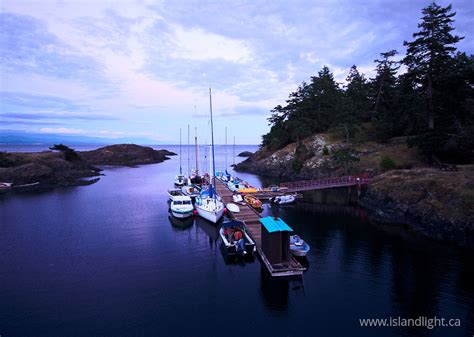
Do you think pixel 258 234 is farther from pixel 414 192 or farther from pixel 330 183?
pixel 330 183

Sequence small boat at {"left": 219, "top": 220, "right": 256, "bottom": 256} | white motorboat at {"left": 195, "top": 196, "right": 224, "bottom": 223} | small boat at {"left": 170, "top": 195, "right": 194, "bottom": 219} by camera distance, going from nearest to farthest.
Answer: small boat at {"left": 219, "top": 220, "right": 256, "bottom": 256} → white motorboat at {"left": 195, "top": 196, "right": 224, "bottom": 223} → small boat at {"left": 170, "top": 195, "right": 194, "bottom": 219}

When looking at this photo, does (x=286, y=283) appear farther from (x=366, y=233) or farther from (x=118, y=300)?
(x=366, y=233)

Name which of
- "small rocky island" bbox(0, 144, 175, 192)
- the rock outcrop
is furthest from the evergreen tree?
the rock outcrop

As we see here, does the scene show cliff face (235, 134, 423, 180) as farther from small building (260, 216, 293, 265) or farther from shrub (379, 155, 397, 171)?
small building (260, 216, 293, 265)

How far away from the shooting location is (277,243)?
24031 mm

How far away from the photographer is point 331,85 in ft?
314

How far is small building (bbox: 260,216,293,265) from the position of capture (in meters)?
24.0

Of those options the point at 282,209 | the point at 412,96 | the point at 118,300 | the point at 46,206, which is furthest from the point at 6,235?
the point at 412,96

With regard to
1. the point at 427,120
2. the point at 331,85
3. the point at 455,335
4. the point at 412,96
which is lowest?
the point at 455,335

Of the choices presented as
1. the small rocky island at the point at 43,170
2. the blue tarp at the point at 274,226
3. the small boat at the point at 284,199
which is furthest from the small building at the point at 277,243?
the small rocky island at the point at 43,170

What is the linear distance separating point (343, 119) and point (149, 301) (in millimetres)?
66114

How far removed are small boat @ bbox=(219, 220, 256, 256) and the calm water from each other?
1428 mm

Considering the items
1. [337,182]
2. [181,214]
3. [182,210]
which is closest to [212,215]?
[182,210]

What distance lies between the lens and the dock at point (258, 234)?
23.3 m
